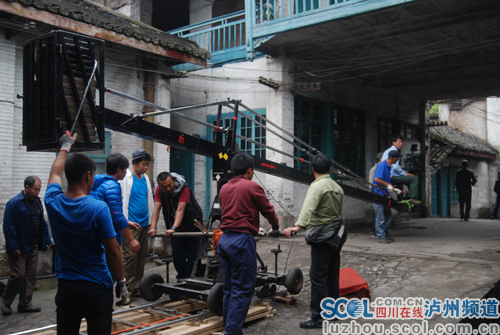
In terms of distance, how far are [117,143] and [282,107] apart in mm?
Answer: 3982

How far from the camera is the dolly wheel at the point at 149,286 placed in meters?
5.44

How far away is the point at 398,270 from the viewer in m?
6.87

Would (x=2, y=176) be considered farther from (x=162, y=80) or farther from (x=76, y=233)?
(x=76, y=233)

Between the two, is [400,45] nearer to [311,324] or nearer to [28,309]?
[311,324]

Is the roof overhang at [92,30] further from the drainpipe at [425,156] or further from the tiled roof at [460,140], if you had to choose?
the tiled roof at [460,140]

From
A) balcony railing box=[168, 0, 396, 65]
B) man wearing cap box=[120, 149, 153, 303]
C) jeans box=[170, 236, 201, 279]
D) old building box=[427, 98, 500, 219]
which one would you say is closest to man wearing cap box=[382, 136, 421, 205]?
balcony railing box=[168, 0, 396, 65]

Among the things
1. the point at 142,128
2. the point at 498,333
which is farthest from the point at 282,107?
the point at 498,333

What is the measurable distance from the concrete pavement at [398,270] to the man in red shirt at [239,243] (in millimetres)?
729

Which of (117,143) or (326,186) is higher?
(117,143)

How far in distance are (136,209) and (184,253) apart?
94 cm

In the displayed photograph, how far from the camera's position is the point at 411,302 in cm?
549

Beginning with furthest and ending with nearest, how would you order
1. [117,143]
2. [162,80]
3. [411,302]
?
1. [162,80]
2. [117,143]
3. [411,302]

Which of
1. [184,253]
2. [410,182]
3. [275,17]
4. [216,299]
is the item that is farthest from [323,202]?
→ [275,17]

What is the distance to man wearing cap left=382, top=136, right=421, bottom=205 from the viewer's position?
9.55 m
